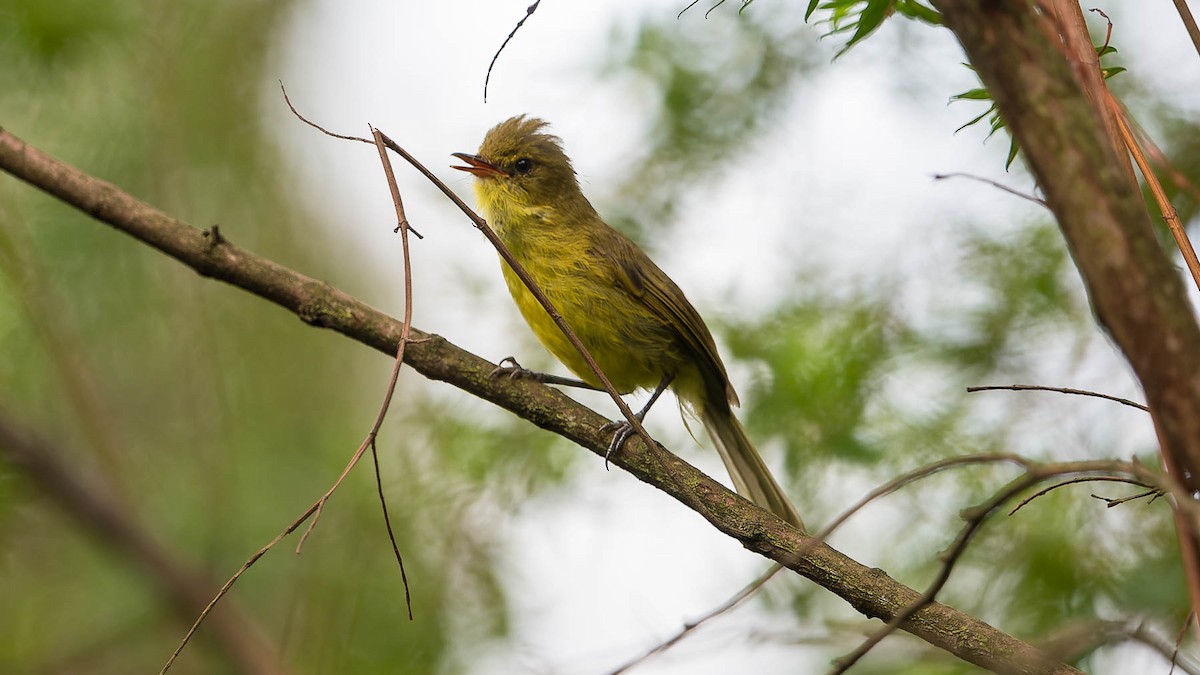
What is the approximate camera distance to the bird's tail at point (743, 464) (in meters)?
4.10

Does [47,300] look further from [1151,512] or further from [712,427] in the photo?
[1151,512]

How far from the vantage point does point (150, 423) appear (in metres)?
6.45

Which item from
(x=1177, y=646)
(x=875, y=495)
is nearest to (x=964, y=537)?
(x=875, y=495)

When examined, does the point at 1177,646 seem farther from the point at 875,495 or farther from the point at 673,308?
the point at 673,308

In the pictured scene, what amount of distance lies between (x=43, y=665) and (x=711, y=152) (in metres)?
3.87

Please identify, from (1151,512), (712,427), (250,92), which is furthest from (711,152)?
(250,92)

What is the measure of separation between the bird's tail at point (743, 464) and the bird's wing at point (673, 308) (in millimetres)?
127

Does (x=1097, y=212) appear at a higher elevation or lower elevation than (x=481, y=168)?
lower

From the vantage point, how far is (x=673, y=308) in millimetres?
4309

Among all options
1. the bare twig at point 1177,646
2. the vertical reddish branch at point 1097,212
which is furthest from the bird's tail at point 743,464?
the vertical reddish branch at point 1097,212

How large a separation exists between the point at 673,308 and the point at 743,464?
0.69m

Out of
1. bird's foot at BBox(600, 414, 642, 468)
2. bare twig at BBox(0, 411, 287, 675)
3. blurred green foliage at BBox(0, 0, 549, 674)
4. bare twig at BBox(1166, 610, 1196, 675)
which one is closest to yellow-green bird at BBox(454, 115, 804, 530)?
blurred green foliage at BBox(0, 0, 549, 674)

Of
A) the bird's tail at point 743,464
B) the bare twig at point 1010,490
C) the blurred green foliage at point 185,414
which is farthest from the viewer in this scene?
the blurred green foliage at point 185,414

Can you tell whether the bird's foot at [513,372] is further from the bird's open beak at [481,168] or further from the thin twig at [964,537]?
the thin twig at [964,537]
